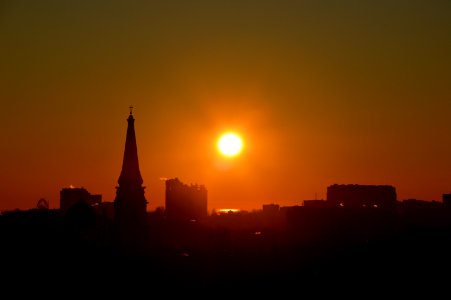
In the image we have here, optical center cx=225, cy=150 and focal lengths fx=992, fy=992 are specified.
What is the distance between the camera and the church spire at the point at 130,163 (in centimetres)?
11262

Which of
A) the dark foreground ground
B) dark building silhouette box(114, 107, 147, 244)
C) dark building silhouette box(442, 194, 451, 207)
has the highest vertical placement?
dark building silhouette box(442, 194, 451, 207)

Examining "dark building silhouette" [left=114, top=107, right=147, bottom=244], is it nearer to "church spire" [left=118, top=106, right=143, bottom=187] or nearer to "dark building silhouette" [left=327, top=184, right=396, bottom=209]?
"church spire" [left=118, top=106, right=143, bottom=187]

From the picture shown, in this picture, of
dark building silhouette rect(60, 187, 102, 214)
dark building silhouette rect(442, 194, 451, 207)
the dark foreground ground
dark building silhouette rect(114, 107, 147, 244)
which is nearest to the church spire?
dark building silhouette rect(114, 107, 147, 244)

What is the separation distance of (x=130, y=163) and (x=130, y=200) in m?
4.29

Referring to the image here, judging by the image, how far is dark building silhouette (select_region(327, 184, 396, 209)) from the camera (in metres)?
183

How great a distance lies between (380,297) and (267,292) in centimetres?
1079

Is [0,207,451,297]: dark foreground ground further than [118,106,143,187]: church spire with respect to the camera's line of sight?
No

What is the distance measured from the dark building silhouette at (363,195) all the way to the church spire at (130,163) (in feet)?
240

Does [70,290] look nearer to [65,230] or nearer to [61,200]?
[65,230]

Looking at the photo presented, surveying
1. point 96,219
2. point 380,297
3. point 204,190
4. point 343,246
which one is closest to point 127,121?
point 96,219

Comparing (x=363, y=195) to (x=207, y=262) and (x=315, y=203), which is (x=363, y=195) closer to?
(x=315, y=203)

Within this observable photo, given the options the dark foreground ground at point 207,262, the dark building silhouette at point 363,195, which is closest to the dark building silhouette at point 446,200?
the dark building silhouette at point 363,195

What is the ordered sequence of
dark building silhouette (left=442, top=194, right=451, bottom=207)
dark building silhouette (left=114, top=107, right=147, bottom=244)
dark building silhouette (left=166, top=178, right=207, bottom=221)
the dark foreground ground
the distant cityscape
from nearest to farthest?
the dark foreground ground, the distant cityscape, dark building silhouette (left=114, top=107, right=147, bottom=244), dark building silhouette (left=166, top=178, right=207, bottom=221), dark building silhouette (left=442, top=194, right=451, bottom=207)

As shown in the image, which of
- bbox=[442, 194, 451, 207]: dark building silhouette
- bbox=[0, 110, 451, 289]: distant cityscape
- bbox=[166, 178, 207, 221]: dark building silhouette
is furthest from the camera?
bbox=[442, 194, 451, 207]: dark building silhouette
